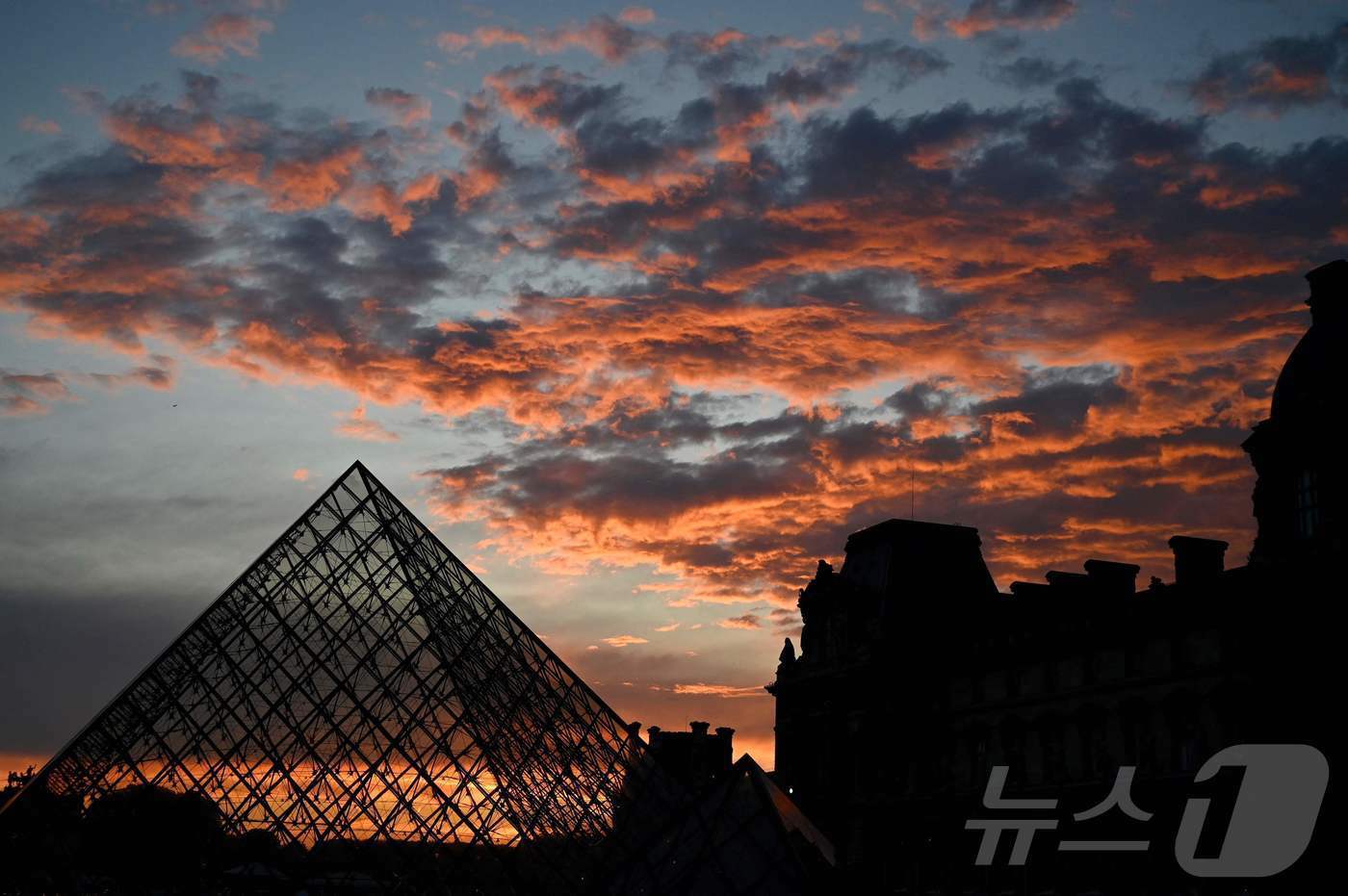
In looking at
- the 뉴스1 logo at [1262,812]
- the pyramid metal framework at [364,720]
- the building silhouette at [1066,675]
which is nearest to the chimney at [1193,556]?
the building silhouette at [1066,675]

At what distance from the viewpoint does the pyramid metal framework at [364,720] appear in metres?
36.2

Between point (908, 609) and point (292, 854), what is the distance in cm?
2745

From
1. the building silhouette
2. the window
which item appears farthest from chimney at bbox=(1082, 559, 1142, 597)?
the window

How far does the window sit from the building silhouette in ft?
0.14

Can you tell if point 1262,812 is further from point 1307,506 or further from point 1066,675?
point 1066,675

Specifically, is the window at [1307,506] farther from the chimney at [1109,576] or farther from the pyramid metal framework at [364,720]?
the pyramid metal framework at [364,720]

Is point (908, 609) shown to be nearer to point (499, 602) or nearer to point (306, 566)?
point (499, 602)

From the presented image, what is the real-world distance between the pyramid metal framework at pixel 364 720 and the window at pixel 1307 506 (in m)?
17.8

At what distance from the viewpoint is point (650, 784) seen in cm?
4062

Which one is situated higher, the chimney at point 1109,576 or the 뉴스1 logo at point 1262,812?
the chimney at point 1109,576

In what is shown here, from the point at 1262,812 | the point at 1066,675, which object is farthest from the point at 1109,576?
the point at 1262,812

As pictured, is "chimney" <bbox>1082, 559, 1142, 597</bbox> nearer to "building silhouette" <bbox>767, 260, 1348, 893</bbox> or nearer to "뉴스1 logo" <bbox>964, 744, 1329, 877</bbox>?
"building silhouette" <bbox>767, 260, 1348, 893</bbox>

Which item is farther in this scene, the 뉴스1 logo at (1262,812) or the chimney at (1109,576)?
the chimney at (1109,576)

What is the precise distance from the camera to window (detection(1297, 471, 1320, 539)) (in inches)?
1571
